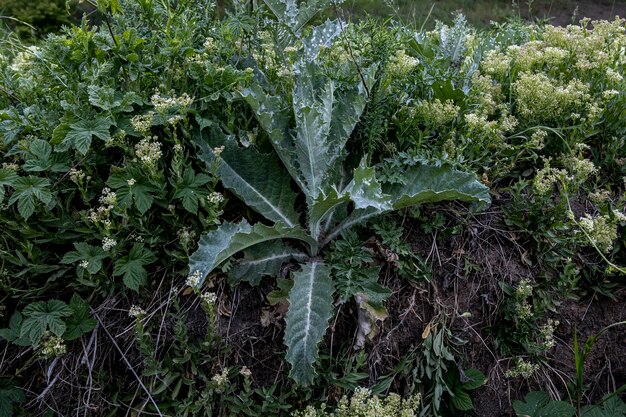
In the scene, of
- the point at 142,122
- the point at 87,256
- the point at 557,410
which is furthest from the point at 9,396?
the point at 557,410

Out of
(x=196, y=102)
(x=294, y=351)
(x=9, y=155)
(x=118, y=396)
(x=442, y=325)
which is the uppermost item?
(x=196, y=102)

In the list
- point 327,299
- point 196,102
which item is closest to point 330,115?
point 196,102

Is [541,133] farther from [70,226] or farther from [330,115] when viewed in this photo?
[70,226]

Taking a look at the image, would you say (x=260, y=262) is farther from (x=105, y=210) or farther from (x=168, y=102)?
(x=168, y=102)

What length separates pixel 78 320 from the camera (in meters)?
1.98

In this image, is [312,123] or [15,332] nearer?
[15,332]

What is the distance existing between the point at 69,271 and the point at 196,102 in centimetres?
90

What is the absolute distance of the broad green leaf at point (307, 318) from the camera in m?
1.84

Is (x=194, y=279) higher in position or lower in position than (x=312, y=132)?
lower

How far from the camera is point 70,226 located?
6.83 feet

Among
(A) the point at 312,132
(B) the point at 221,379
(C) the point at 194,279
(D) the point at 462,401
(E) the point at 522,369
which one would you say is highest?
(A) the point at 312,132

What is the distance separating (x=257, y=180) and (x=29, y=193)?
34.3 inches

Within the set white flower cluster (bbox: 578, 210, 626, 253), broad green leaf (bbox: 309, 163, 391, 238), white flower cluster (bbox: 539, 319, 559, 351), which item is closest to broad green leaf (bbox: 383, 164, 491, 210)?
broad green leaf (bbox: 309, 163, 391, 238)

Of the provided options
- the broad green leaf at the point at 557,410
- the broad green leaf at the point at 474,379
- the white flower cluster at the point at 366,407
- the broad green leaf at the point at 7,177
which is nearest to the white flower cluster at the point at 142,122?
the broad green leaf at the point at 7,177
